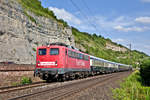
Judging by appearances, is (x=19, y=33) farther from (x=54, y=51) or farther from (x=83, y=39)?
(x=83, y=39)

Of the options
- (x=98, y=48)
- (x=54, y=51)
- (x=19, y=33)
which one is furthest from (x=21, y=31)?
(x=98, y=48)

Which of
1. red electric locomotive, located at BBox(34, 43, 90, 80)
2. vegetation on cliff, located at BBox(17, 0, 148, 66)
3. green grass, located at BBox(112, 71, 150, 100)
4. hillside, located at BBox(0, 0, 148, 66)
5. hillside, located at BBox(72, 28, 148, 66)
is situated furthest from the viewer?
hillside, located at BBox(72, 28, 148, 66)

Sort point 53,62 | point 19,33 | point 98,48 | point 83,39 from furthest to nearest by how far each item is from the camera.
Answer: point 98,48 < point 83,39 < point 19,33 < point 53,62

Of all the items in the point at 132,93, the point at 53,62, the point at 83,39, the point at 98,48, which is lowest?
the point at 132,93

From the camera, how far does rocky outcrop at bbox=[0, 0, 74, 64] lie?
1079 inches

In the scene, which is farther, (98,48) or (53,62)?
(98,48)

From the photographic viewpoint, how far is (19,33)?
104ft

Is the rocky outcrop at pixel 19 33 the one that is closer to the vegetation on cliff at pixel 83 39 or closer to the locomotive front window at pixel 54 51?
the vegetation on cliff at pixel 83 39

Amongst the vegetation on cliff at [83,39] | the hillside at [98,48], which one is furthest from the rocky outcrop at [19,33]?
the hillside at [98,48]

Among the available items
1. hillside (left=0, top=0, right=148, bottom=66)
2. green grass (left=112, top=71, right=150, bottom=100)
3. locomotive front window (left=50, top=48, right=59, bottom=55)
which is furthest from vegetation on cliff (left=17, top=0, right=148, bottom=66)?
locomotive front window (left=50, top=48, right=59, bottom=55)

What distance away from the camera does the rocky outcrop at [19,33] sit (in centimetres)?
2741

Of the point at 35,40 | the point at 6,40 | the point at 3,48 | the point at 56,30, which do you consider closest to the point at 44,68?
the point at 3,48

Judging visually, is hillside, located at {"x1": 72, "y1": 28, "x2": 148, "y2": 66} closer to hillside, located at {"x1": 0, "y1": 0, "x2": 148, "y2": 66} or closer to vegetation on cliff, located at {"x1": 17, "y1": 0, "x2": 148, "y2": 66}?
vegetation on cliff, located at {"x1": 17, "y1": 0, "x2": 148, "y2": 66}

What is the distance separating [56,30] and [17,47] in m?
16.9
